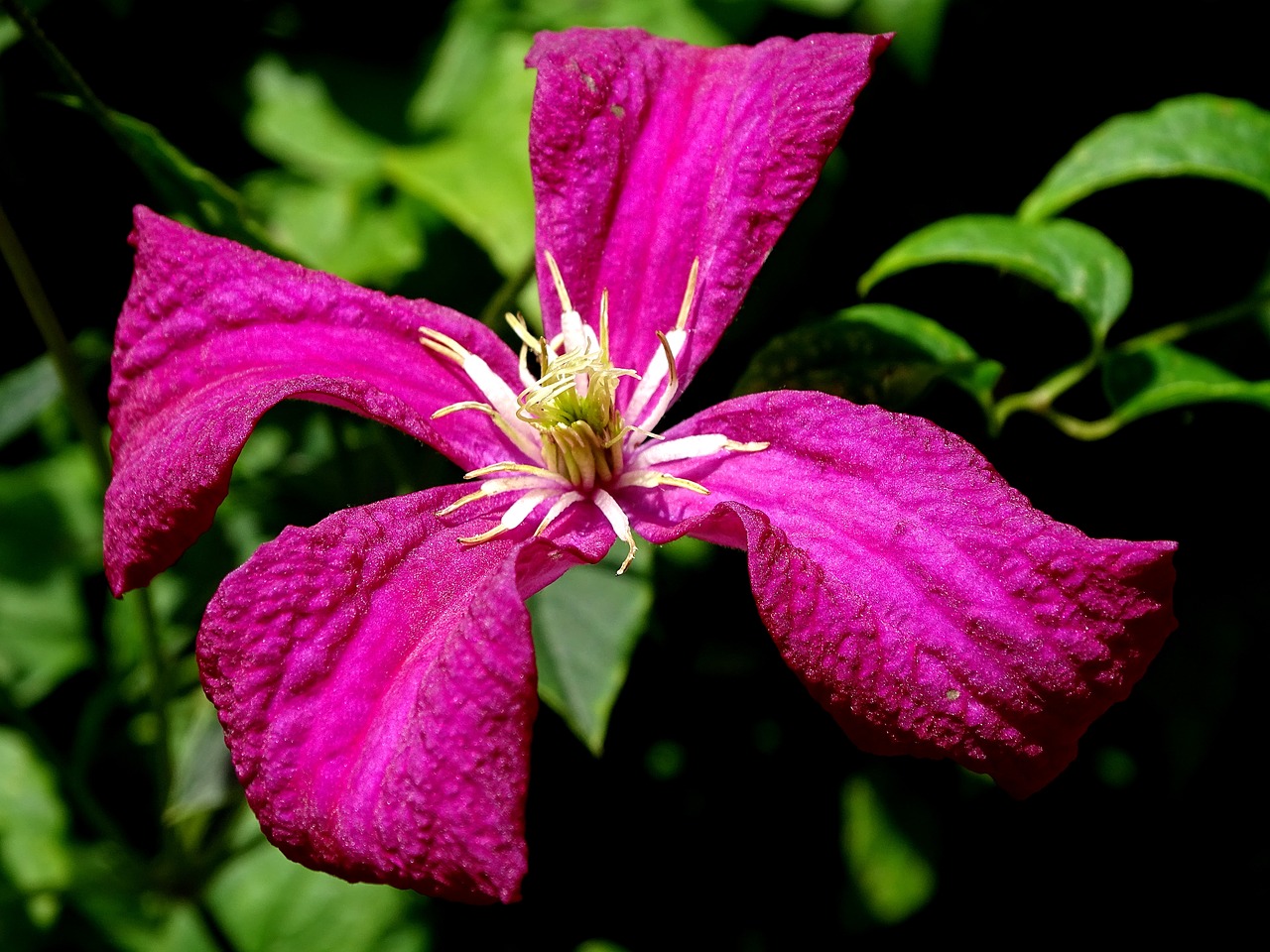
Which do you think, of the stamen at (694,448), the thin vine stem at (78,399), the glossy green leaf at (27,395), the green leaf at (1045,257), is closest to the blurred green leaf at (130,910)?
the thin vine stem at (78,399)

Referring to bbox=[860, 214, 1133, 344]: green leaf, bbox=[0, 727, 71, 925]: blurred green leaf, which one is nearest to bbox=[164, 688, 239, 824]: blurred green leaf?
bbox=[0, 727, 71, 925]: blurred green leaf

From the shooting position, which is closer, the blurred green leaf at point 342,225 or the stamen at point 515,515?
the stamen at point 515,515

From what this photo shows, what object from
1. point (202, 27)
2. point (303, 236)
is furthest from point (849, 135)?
point (202, 27)

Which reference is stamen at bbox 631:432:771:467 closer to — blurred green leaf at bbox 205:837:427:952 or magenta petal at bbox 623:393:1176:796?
magenta petal at bbox 623:393:1176:796

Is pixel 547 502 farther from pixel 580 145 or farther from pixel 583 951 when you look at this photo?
pixel 583 951

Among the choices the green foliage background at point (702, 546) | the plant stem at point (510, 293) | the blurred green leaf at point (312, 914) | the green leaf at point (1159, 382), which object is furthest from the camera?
the blurred green leaf at point (312, 914)

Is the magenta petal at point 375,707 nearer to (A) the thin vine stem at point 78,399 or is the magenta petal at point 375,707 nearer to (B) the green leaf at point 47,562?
(A) the thin vine stem at point 78,399
